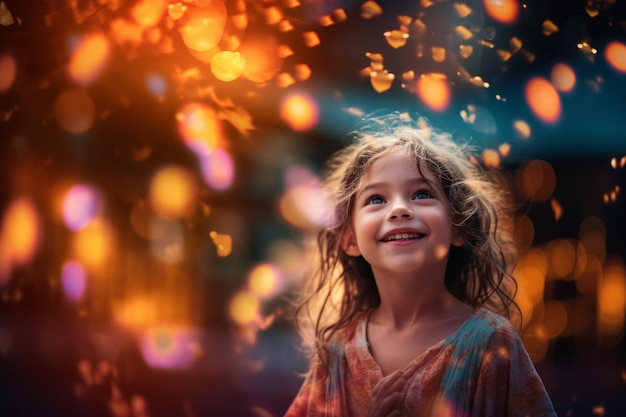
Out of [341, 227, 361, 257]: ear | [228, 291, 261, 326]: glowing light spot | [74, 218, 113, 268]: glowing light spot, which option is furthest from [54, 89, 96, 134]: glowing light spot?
[341, 227, 361, 257]: ear

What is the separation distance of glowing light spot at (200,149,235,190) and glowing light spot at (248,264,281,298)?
496 mm

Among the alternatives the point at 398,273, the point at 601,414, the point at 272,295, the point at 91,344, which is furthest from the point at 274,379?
the point at 398,273

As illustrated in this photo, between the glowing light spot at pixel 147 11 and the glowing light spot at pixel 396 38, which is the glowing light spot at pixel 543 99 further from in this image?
the glowing light spot at pixel 147 11

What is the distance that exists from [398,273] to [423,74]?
2.42 ft

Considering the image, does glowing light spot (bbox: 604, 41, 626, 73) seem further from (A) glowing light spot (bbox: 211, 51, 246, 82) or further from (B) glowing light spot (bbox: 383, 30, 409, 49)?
(A) glowing light spot (bbox: 211, 51, 246, 82)

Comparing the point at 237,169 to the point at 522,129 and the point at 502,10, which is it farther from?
the point at 502,10

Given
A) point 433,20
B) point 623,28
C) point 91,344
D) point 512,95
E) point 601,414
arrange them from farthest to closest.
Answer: point 91,344
point 601,414
point 512,95
point 433,20
point 623,28

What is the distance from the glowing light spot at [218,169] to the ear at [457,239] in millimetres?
2162

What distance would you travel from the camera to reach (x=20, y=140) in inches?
103

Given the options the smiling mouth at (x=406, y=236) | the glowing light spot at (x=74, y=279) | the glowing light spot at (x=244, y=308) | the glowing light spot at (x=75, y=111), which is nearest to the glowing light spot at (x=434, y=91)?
the smiling mouth at (x=406, y=236)

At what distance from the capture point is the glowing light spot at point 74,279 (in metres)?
3.10

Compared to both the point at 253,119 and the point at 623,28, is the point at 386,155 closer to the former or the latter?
the point at 623,28

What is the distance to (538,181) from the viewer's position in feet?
9.35

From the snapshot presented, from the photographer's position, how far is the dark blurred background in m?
1.53
